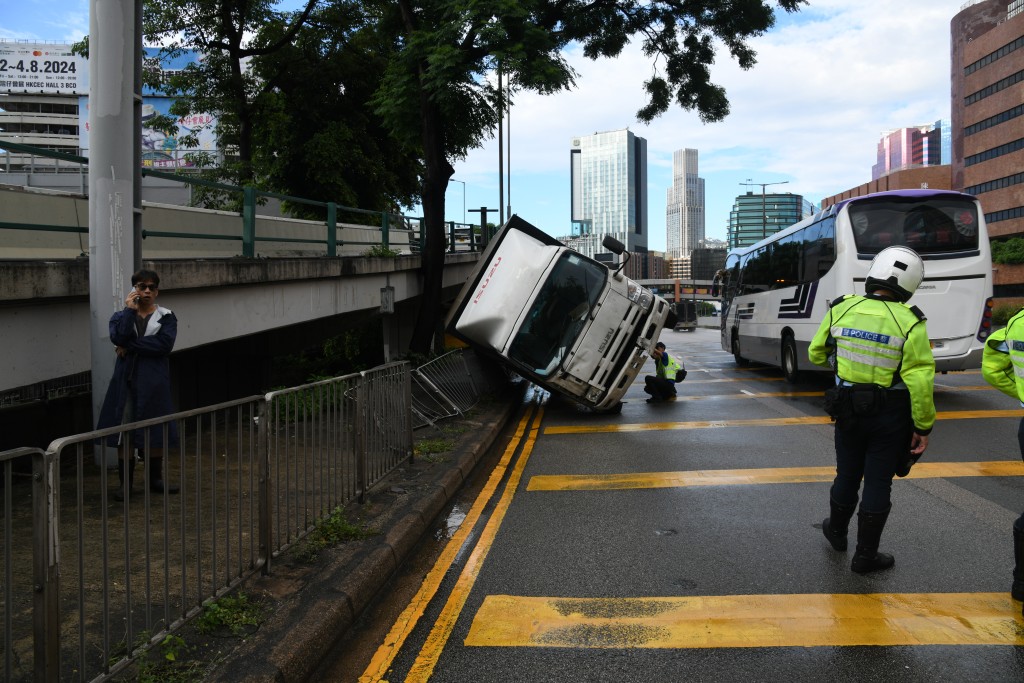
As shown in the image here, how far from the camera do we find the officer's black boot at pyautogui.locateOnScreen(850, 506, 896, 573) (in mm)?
4805

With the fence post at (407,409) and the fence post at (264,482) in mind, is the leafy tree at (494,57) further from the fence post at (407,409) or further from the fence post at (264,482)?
the fence post at (264,482)

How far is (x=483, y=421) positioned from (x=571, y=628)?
704 centimetres

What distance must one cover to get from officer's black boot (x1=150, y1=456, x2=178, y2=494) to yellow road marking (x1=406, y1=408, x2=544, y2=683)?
1.43m

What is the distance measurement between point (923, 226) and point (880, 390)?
350 inches

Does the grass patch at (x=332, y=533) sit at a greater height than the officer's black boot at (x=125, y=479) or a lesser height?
lesser

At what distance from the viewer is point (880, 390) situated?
15.6 ft

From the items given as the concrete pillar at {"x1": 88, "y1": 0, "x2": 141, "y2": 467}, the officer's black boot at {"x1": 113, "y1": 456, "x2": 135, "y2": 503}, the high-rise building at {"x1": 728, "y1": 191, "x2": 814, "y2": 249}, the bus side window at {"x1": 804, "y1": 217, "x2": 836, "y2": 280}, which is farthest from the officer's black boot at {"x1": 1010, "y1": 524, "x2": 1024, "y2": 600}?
the high-rise building at {"x1": 728, "y1": 191, "x2": 814, "y2": 249}

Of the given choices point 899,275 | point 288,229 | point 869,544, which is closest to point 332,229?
point 288,229

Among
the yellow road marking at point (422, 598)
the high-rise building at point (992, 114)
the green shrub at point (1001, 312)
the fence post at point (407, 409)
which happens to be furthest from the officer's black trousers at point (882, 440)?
the high-rise building at point (992, 114)

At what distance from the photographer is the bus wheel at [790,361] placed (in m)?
15.3

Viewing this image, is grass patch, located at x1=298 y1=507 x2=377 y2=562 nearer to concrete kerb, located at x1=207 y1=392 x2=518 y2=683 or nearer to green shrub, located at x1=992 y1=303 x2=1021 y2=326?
concrete kerb, located at x1=207 y1=392 x2=518 y2=683

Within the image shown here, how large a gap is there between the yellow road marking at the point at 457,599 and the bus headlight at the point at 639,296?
498 cm

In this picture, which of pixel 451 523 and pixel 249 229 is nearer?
pixel 451 523

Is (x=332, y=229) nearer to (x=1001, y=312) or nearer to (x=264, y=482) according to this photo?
(x=264, y=482)
